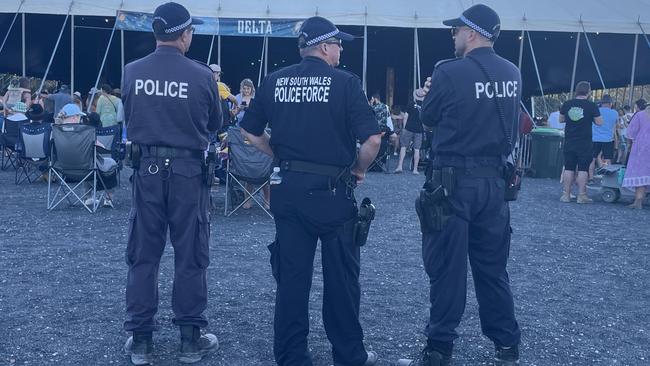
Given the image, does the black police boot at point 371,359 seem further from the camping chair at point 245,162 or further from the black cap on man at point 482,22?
the camping chair at point 245,162

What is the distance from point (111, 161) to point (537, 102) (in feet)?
60.4

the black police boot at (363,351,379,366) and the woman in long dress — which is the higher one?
the woman in long dress

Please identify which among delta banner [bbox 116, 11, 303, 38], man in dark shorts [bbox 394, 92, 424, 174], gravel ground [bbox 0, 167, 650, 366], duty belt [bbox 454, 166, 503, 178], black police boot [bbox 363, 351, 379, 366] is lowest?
gravel ground [bbox 0, 167, 650, 366]

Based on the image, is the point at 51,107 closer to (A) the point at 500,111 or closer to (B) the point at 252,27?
(B) the point at 252,27

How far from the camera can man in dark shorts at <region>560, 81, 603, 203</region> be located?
10.7 m

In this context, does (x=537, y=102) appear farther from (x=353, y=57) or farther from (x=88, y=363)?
(x=88, y=363)

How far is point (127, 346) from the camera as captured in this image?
4.12 metres

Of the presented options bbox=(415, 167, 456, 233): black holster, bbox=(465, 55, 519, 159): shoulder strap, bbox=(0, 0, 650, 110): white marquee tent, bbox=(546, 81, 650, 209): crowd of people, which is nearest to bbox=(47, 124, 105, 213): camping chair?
bbox=(415, 167, 456, 233): black holster

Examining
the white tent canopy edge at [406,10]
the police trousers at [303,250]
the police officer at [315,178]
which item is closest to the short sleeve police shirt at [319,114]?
the police officer at [315,178]

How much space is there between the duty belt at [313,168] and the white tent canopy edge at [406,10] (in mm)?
13566

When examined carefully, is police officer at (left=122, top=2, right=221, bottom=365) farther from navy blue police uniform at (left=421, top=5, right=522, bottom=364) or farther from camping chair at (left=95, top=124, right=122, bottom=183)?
camping chair at (left=95, top=124, right=122, bottom=183)

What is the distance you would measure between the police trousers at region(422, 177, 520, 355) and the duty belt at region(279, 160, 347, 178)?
66 centimetres

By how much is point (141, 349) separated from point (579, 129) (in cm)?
845

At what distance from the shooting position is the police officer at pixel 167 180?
4.00m
